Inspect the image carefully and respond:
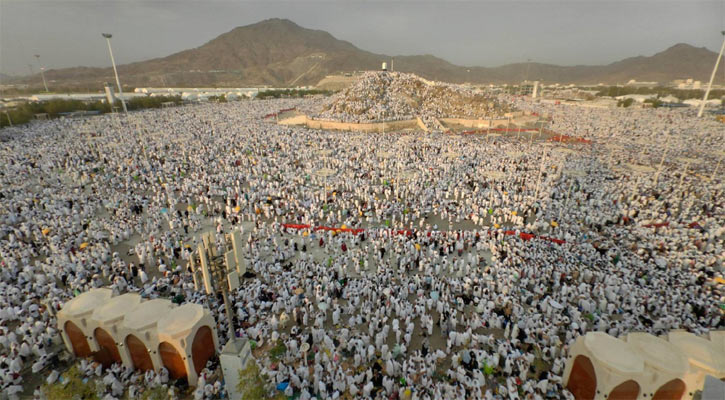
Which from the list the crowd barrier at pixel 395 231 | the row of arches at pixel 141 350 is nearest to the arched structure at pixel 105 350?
the row of arches at pixel 141 350

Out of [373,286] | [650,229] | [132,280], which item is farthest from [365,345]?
[650,229]

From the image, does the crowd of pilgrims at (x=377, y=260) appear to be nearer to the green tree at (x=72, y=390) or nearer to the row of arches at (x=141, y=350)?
the row of arches at (x=141, y=350)

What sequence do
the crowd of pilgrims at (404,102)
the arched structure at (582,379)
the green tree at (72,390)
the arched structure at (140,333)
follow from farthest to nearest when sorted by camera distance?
the crowd of pilgrims at (404,102) < the arched structure at (140,333) < the arched structure at (582,379) < the green tree at (72,390)

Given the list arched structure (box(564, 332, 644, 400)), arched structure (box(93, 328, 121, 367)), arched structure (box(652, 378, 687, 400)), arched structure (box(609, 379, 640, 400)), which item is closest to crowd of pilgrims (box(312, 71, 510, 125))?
arched structure (box(93, 328, 121, 367))

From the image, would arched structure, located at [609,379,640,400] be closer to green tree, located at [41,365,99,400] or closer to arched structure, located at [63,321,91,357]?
green tree, located at [41,365,99,400]

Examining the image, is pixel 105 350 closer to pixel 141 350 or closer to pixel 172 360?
pixel 141 350

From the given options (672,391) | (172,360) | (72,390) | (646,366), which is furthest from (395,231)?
(72,390)
